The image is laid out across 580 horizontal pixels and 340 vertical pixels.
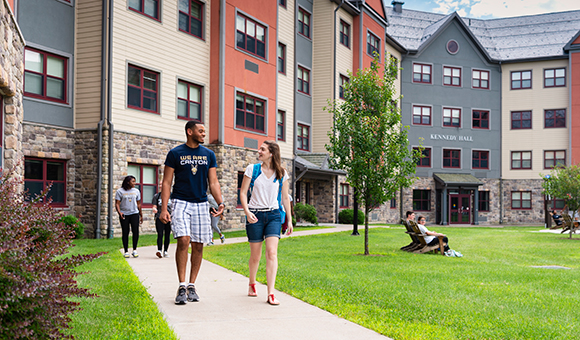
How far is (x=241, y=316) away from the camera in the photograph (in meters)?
5.66

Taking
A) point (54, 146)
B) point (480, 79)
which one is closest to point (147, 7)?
point (54, 146)

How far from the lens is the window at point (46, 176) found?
17.0m

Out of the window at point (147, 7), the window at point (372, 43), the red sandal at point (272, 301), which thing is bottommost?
the red sandal at point (272, 301)

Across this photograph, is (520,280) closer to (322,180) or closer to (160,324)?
(160,324)

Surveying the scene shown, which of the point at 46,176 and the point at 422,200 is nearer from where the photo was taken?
the point at 46,176

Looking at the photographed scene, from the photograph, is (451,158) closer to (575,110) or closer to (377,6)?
(575,110)

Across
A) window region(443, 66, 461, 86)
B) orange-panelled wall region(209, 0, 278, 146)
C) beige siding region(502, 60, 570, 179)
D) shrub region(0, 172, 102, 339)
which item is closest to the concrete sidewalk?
shrub region(0, 172, 102, 339)

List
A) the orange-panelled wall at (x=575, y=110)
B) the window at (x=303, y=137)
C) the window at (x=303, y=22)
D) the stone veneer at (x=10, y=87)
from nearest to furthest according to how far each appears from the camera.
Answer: the stone veneer at (x=10, y=87) → the window at (x=303, y=22) → the window at (x=303, y=137) → the orange-panelled wall at (x=575, y=110)

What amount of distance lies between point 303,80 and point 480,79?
68.5 feet

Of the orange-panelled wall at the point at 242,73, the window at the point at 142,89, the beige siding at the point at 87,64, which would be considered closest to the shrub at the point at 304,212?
the orange-panelled wall at the point at 242,73

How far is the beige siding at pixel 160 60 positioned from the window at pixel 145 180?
51.8 inches

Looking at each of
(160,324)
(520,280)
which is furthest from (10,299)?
(520,280)

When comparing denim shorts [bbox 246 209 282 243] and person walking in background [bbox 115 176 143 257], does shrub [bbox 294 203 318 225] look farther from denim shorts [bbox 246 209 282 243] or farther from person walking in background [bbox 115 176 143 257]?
denim shorts [bbox 246 209 282 243]

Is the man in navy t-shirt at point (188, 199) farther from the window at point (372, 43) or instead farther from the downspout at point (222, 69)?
the window at point (372, 43)
